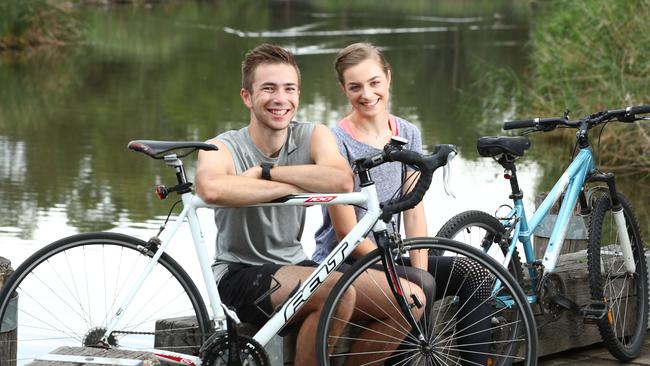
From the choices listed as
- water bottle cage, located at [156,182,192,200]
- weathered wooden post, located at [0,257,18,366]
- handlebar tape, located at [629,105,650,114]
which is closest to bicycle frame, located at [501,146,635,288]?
handlebar tape, located at [629,105,650,114]

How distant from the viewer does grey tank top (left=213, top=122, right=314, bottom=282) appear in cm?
427

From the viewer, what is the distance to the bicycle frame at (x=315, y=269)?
4.01 m

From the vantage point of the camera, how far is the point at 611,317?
203 inches

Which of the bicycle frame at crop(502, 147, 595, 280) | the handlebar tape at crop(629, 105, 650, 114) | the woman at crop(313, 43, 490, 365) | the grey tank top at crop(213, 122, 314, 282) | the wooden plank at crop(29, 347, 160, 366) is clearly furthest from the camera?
the handlebar tape at crop(629, 105, 650, 114)

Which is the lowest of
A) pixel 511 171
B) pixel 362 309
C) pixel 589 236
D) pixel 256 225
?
pixel 362 309

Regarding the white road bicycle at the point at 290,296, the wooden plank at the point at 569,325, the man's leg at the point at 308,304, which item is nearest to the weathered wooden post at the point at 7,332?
the white road bicycle at the point at 290,296

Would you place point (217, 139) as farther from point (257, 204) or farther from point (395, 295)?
point (395, 295)

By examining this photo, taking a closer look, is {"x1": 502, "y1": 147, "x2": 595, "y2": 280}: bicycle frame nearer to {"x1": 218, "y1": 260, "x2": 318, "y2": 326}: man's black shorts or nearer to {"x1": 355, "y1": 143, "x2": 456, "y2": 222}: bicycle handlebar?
{"x1": 355, "y1": 143, "x2": 456, "y2": 222}: bicycle handlebar

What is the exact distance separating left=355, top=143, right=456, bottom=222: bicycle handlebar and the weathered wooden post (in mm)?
1073

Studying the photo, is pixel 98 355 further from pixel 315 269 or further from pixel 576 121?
pixel 576 121

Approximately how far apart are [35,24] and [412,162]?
853 inches

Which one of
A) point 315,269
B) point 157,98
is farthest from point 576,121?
point 157,98

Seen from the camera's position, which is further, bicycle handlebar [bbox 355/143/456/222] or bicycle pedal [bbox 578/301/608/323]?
bicycle pedal [bbox 578/301/608/323]

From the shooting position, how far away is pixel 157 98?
16.8 metres
